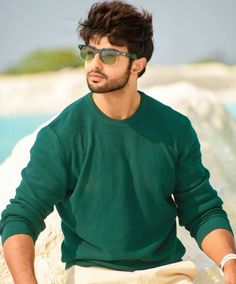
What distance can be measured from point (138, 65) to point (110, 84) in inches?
5.3

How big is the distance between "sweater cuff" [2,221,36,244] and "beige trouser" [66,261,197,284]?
0.22m

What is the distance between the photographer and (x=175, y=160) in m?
2.78

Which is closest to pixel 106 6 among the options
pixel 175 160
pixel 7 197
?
pixel 175 160

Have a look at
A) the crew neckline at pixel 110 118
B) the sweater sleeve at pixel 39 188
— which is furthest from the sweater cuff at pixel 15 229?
the crew neckline at pixel 110 118

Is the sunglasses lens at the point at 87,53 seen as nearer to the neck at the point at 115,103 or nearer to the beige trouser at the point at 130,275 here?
the neck at the point at 115,103

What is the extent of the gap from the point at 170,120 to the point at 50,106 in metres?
10.1

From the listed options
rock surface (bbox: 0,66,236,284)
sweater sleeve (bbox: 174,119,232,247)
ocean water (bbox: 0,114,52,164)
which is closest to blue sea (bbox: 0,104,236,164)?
ocean water (bbox: 0,114,52,164)

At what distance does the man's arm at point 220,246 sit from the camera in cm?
266

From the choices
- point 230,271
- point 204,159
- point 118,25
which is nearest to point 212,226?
point 230,271

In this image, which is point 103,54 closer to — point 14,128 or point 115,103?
point 115,103

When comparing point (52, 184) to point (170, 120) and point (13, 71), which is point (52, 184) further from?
point (13, 71)

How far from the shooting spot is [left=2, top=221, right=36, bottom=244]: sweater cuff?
2.59 m

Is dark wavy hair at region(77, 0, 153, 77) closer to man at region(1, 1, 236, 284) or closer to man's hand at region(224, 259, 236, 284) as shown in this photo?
man at region(1, 1, 236, 284)

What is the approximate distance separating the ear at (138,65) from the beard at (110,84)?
1.1 inches
